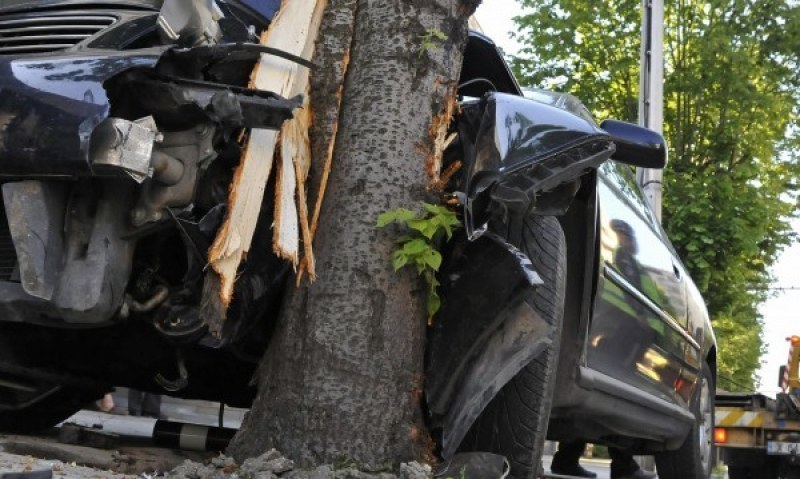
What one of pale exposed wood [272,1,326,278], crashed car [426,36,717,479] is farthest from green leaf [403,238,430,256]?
pale exposed wood [272,1,326,278]

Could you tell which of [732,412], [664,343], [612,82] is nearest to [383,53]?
[664,343]

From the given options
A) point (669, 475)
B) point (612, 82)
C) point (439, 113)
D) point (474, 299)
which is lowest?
point (669, 475)

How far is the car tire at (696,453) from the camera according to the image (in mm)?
6461

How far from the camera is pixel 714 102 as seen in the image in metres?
22.0

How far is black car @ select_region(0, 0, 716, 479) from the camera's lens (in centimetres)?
326

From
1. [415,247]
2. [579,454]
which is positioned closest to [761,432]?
[579,454]

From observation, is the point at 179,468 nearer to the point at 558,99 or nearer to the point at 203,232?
the point at 203,232

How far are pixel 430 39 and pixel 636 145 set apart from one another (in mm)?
1100

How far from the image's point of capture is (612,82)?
2272cm

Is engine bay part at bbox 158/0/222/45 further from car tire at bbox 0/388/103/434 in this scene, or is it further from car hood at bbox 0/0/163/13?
car tire at bbox 0/388/103/434

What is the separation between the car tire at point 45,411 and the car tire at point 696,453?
3.20 meters

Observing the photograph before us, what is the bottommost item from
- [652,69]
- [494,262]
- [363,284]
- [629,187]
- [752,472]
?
[752,472]

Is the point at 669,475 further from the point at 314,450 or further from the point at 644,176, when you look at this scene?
the point at 644,176

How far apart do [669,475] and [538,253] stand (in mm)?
3108
